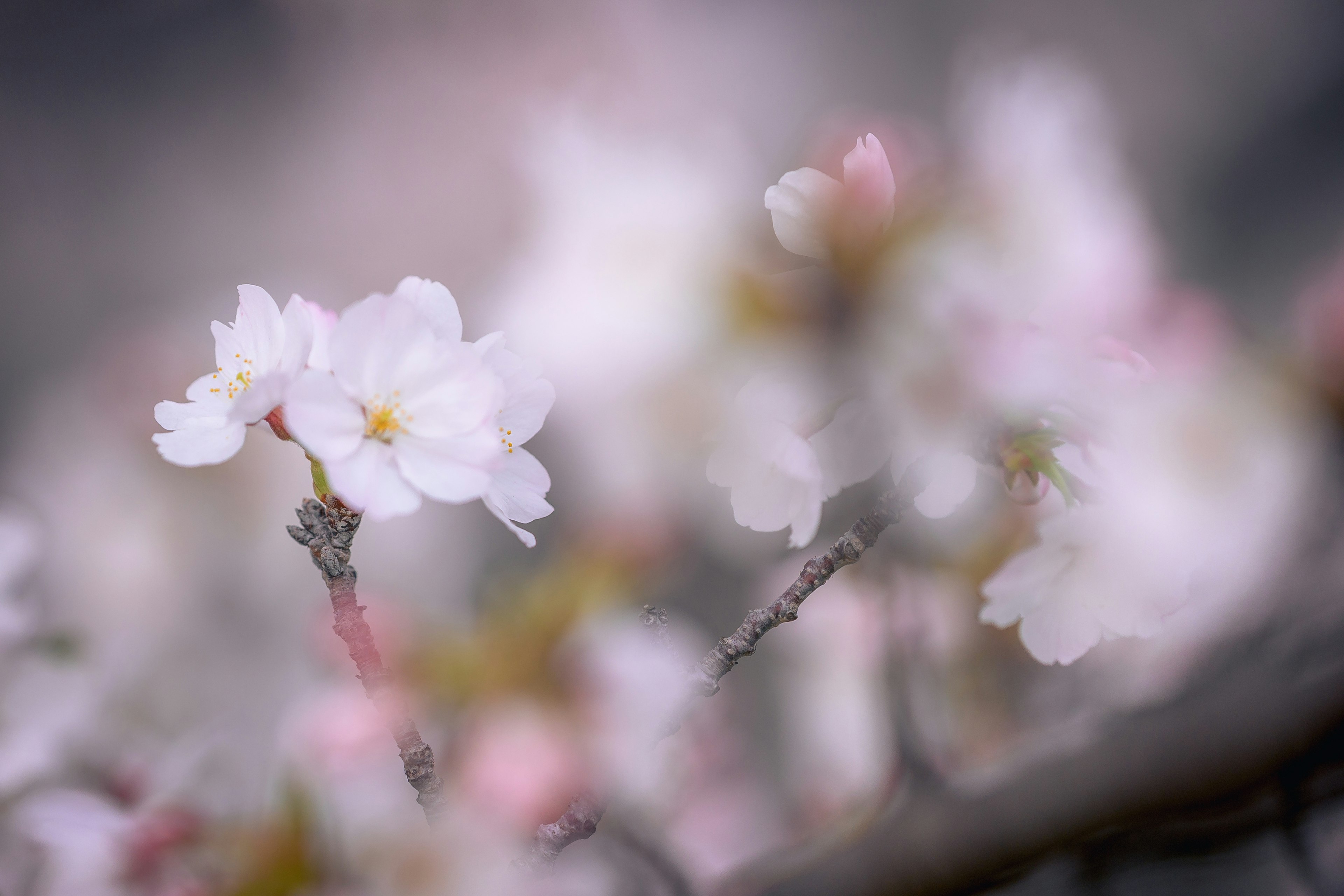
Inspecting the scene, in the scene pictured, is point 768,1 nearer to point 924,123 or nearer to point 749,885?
point 924,123

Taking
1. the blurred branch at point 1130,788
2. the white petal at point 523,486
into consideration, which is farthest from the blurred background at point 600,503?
the white petal at point 523,486

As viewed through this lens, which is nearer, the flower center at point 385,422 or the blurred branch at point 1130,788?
the flower center at point 385,422

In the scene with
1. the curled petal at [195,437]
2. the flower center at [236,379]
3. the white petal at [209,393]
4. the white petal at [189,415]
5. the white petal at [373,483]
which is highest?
the white petal at [209,393]

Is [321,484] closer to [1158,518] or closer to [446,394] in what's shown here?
[446,394]

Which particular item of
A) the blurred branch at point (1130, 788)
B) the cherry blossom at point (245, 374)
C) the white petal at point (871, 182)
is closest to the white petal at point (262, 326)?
the cherry blossom at point (245, 374)

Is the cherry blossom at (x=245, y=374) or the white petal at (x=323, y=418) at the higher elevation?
the cherry blossom at (x=245, y=374)

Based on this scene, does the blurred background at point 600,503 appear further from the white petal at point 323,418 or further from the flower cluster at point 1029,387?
the white petal at point 323,418
